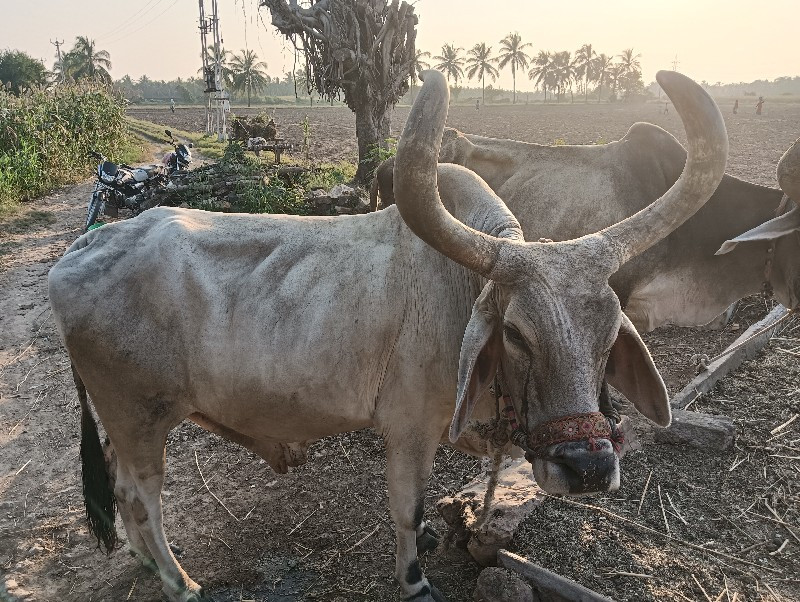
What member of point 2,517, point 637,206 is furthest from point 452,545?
point 2,517

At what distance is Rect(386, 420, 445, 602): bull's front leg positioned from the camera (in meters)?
3.16

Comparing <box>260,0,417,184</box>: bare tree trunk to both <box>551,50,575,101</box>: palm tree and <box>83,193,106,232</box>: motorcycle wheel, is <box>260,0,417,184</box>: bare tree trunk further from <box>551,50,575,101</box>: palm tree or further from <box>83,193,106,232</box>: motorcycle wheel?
<box>551,50,575,101</box>: palm tree

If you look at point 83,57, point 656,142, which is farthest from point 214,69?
point 83,57

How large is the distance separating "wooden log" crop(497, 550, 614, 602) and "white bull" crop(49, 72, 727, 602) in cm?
50

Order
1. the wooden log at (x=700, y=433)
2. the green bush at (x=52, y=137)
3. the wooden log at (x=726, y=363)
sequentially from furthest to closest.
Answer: the green bush at (x=52, y=137) < the wooden log at (x=726, y=363) < the wooden log at (x=700, y=433)

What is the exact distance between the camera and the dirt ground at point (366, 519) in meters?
3.62

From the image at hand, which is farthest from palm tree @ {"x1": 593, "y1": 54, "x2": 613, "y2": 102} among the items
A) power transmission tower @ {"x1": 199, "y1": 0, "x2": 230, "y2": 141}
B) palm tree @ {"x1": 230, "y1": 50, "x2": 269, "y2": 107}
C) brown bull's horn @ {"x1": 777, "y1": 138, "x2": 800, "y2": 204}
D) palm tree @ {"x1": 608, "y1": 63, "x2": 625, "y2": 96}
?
brown bull's horn @ {"x1": 777, "y1": 138, "x2": 800, "y2": 204}

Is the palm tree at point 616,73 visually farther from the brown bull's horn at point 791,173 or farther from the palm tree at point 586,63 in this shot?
the brown bull's horn at point 791,173

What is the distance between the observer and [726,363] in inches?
226

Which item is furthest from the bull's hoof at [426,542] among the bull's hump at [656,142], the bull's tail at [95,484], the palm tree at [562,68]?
the palm tree at [562,68]

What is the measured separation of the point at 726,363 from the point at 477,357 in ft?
13.9

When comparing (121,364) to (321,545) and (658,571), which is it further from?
(658,571)

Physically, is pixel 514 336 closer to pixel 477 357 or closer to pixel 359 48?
pixel 477 357

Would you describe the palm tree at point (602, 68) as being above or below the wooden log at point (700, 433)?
above
